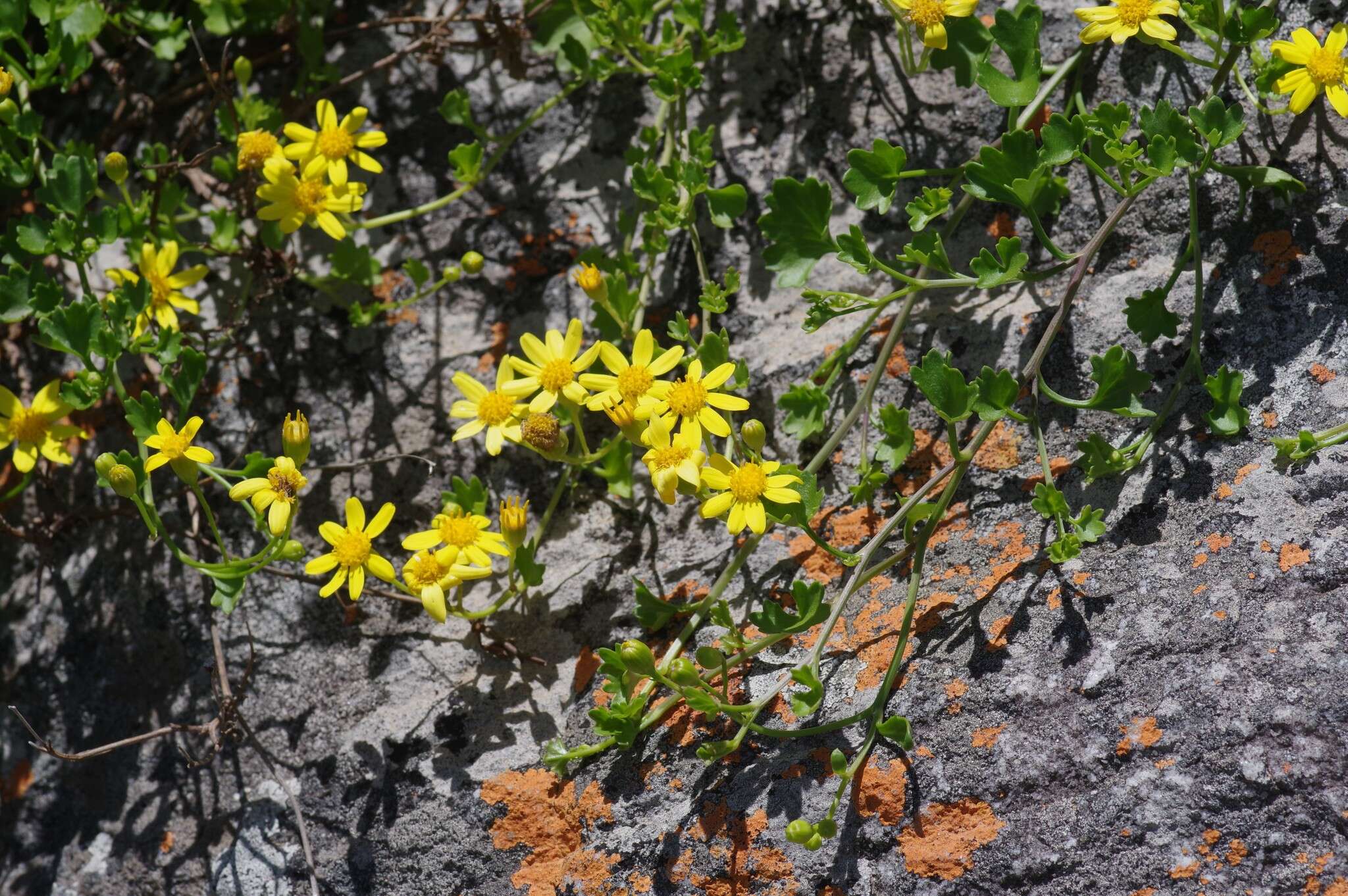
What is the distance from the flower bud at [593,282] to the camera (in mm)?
2119

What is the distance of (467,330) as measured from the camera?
8.36 ft

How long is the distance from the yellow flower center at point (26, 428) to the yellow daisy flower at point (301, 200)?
27.5 inches

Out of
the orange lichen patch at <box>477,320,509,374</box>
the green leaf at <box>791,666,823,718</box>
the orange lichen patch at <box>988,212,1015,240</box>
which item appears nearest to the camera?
the green leaf at <box>791,666,823,718</box>

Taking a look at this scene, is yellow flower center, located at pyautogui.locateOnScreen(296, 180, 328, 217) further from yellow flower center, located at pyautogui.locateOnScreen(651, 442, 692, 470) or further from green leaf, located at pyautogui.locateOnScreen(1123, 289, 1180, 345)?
green leaf, located at pyautogui.locateOnScreen(1123, 289, 1180, 345)

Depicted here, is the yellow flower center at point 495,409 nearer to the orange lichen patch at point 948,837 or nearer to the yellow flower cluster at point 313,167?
the yellow flower cluster at point 313,167

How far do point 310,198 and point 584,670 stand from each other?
1.28 metres

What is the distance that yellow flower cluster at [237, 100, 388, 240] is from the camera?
7.74 feet

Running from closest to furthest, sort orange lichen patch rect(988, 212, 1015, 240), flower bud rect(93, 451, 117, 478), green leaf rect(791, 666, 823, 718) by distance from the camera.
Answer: green leaf rect(791, 666, 823, 718), flower bud rect(93, 451, 117, 478), orange lichen patch rect(988, 212, 1015, 240)

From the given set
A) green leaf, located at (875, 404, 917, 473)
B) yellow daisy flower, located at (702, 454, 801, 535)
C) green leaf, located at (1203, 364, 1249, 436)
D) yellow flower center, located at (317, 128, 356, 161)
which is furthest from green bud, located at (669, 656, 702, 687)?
yellow flower center, located at (317, 128, 356, 161)

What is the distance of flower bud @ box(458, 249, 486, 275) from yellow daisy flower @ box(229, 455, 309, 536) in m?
0.67

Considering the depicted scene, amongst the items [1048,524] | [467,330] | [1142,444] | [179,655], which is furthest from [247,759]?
[1142,444]

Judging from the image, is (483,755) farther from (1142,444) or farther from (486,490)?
(1142,444)

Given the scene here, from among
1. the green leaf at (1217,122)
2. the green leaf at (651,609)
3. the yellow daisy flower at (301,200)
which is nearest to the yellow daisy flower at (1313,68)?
the green leaf at (1217,122)

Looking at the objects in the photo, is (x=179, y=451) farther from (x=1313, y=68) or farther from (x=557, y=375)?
(x=1313, y=68)
